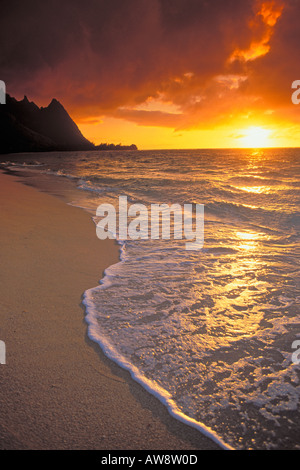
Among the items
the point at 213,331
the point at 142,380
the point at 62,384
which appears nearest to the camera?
the point at 62,384

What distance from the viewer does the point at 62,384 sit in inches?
80.0

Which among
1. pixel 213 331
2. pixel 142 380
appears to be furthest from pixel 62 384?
pixel 213 331

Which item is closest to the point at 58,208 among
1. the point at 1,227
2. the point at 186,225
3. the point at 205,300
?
the point at 1,227

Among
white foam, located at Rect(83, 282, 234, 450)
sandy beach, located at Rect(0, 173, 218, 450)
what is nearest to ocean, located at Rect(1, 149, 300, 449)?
white foam, located at Rect(83, 282, 234, 450)

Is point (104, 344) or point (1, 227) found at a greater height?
point (1, 227)

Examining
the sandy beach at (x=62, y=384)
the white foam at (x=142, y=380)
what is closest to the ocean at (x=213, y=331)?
the white foam at (x=142, y=380)

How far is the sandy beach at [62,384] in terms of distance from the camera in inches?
65.9

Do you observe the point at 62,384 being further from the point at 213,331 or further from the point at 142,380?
the point at 213,331

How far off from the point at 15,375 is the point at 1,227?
180 inches

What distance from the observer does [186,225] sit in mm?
7578

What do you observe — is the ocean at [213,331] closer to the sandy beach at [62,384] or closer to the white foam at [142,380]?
the white foam at [142,380]

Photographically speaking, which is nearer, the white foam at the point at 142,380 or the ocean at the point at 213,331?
the white foam at the point at 142,380
